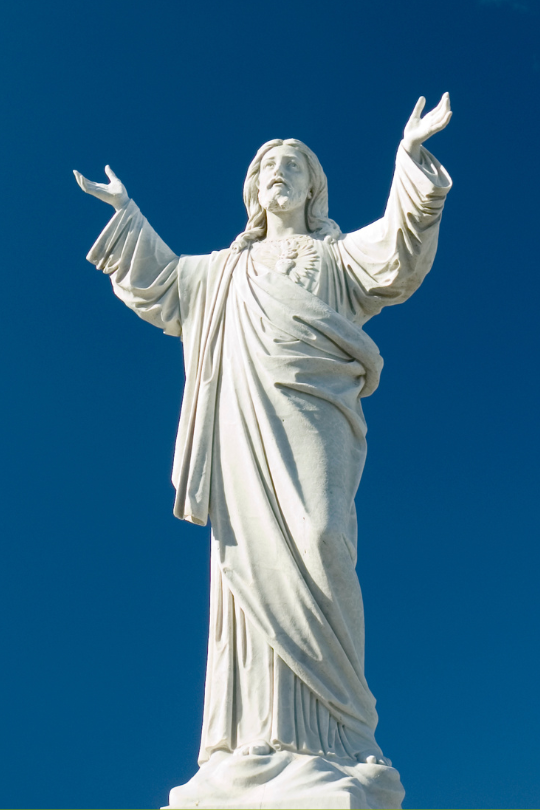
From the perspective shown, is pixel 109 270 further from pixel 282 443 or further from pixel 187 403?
pixel 282 443

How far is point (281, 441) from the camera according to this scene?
8008mm

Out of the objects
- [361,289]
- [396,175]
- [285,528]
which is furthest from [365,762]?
[396,175]

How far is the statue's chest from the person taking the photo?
28.6 feet

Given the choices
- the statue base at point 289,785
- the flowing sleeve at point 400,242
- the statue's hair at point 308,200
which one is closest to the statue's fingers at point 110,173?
the statue's hair at point 308,200

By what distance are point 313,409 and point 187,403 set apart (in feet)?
3.72

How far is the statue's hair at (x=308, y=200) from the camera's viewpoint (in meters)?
9.43

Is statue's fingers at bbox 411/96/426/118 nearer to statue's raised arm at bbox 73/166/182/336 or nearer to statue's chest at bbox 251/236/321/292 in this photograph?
statue's chest at bbox 251/236/321/292

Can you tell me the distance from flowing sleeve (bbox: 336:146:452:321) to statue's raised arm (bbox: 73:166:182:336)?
153cm

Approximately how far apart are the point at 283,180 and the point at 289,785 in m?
5.12

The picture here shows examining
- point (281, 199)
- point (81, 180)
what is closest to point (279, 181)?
point (281, 199)

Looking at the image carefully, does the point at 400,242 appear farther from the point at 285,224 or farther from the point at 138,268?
the point at 138,268

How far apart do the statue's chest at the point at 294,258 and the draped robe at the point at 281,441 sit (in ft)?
0.15

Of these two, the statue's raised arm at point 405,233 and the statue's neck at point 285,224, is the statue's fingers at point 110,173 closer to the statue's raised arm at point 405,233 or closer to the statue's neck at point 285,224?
the statue's neck at point 285,224

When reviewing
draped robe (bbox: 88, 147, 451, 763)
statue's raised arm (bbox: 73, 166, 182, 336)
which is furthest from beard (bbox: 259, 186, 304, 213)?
statue's raised arm (bbox: 73, 166, 182, 336)
